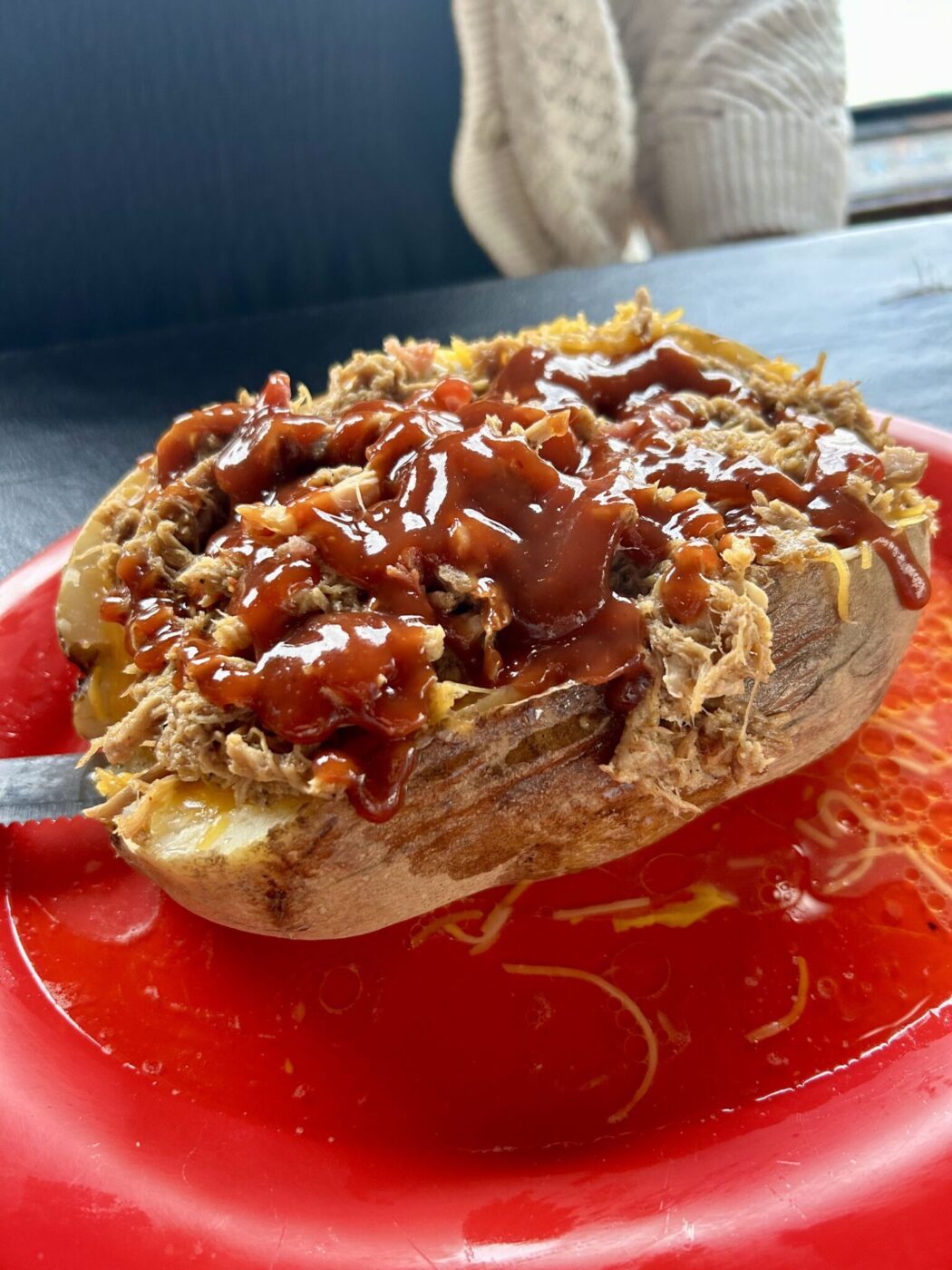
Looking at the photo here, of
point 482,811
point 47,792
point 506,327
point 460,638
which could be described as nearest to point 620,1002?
point 482,811

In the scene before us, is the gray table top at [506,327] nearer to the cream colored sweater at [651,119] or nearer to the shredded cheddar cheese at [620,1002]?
the cream colored sweater at [651,119]

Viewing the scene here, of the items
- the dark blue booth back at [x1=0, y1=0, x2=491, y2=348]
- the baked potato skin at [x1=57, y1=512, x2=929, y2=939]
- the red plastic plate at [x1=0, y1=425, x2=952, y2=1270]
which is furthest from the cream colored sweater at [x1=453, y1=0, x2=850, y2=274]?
the red plastic plate at [x1=0, y1=425, x2=952, y2=1270]

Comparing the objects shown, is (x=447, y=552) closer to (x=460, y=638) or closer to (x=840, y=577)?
(x=460, y=638)

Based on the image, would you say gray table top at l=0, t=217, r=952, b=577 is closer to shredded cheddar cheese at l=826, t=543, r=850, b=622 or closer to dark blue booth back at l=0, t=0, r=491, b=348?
dark blue booth back at l=0, t=0, r=491, b=348

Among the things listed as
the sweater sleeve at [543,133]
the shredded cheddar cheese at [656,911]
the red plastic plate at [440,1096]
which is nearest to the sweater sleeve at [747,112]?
the sweater sleeve at [543,133]

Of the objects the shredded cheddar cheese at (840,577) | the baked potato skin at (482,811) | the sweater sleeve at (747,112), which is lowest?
the baked potato skin at (482,811)

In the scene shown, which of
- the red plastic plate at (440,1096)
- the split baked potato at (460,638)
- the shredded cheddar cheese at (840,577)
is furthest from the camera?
Answer: the shredded cheddar cheese at (840,577)
